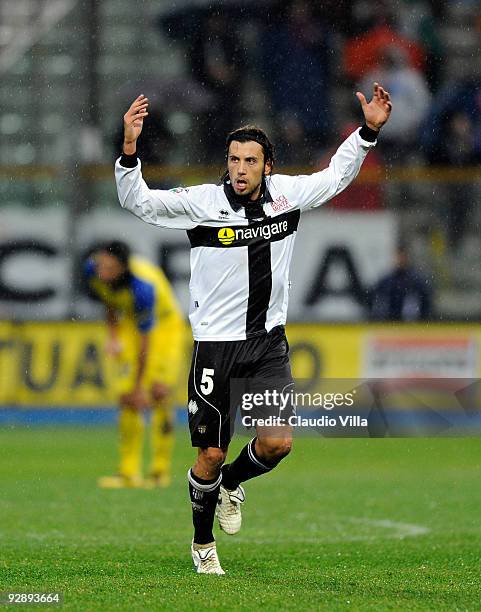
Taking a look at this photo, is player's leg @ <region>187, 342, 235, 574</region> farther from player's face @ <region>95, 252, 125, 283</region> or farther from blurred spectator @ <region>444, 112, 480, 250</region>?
blurred spectator @ <region>444, 112, 480, 250</region>

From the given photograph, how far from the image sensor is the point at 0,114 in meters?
18.0

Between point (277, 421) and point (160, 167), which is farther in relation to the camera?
point (160, 167)

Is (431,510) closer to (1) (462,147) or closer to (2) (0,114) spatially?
(1) (462,147)

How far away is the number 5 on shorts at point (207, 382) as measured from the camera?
23.0ft

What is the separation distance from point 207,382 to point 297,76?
11632 mm

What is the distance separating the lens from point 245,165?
23.1 feet

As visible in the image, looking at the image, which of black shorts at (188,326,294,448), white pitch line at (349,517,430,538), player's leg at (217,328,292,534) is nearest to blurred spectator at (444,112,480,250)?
white pitch line at (349,517,430,538)

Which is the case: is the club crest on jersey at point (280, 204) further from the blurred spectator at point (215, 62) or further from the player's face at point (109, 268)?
the blurred spectator at point (215, 62)

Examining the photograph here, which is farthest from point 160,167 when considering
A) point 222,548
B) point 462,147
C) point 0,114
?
point 222,548

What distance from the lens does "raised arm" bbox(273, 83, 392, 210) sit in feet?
23.8

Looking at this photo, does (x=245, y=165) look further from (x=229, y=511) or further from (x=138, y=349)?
(x=138, y=349)

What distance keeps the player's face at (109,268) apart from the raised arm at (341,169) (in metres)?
4.78

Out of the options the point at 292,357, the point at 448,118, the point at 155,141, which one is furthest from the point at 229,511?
the point at 448,118

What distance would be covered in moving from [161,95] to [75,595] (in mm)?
12263
